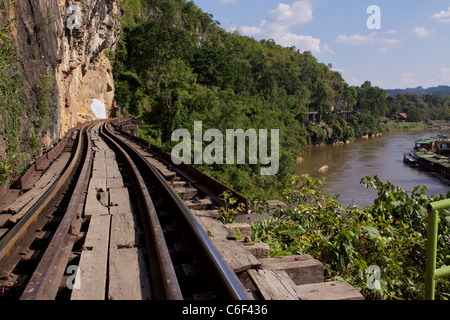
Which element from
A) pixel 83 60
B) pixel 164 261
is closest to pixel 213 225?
pixel 164 261

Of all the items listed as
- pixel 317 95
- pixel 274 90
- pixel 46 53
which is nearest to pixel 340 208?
pixel 46 53

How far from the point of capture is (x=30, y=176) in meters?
7.14

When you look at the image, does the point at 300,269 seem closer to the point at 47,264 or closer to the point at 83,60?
the point at 47,264

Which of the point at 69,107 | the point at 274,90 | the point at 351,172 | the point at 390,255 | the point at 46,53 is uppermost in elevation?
the point at 274,90

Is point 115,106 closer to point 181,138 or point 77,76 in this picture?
point 77,76

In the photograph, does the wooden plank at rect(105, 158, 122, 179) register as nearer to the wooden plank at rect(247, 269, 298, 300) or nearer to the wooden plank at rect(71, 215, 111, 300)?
the wooden plank at rect(71, 215, 111, 300)

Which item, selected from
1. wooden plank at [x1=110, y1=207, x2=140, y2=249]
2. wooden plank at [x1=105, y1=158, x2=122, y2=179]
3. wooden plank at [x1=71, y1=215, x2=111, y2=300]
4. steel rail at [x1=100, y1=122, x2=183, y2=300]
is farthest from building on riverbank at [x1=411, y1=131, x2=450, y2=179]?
wooden plank at [x1=71, y1=215, x2=111, y2=300]

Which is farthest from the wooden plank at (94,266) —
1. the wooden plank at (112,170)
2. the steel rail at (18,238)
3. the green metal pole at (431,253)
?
the wooden plank at (112,170)

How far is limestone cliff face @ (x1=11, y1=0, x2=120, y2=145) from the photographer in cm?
1259

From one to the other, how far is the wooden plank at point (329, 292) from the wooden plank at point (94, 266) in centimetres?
143

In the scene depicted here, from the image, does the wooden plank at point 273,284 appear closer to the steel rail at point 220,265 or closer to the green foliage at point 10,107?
the steel rail at point 220,265

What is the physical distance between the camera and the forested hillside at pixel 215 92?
26750mm

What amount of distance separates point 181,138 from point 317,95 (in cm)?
6957

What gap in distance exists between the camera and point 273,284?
2.47 m
